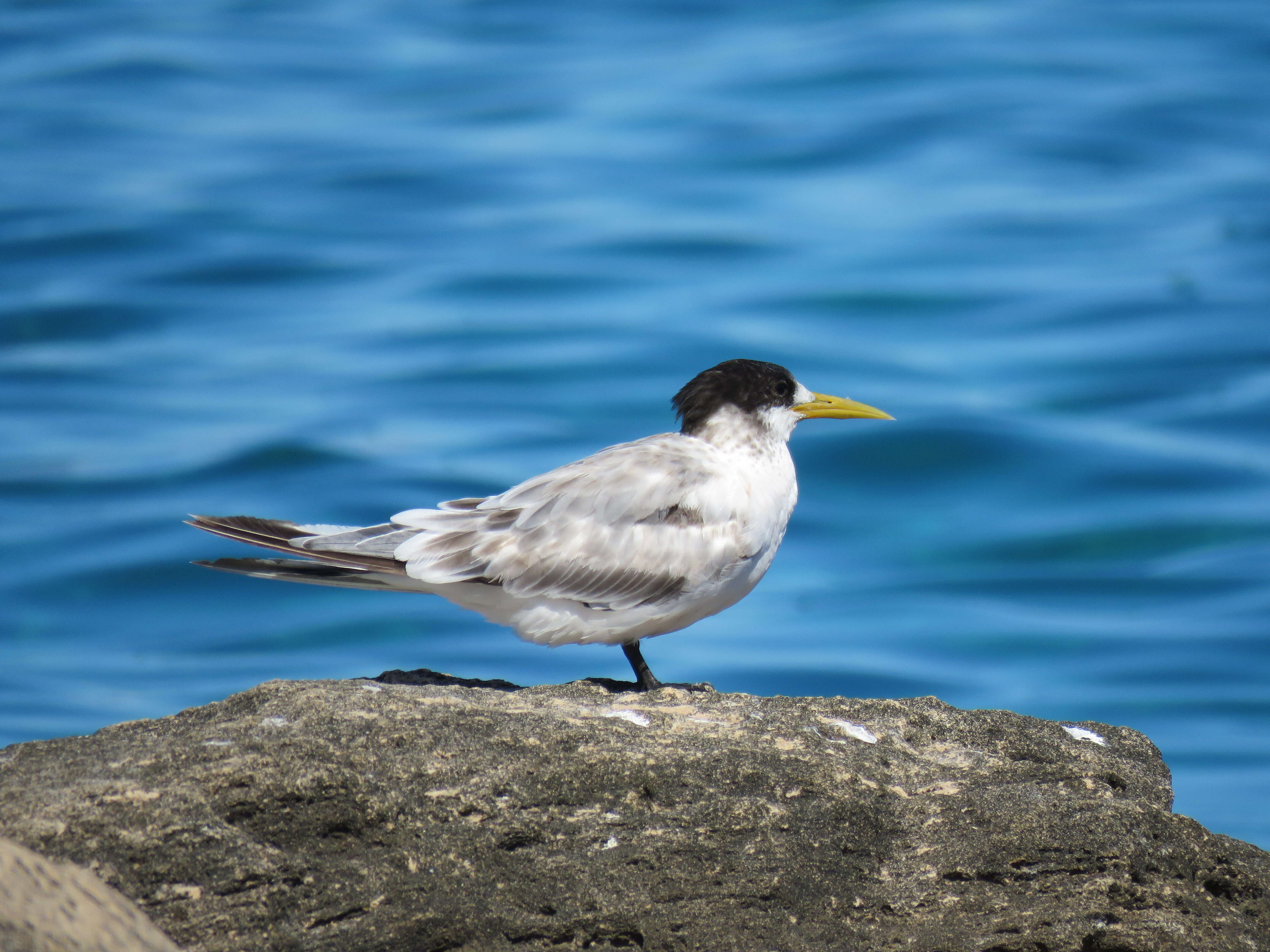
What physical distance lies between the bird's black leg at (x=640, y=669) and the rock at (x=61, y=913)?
2.51 m

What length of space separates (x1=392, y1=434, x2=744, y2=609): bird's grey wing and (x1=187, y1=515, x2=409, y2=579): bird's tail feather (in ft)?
0.30

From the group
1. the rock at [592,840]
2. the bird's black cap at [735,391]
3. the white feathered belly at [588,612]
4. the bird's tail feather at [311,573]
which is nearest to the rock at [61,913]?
the rock at [592,840]

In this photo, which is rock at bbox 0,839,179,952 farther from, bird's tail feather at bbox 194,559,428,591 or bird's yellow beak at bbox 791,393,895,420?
bird's yellow beak at bbox 791,393,895,420

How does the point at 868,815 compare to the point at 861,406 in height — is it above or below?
below

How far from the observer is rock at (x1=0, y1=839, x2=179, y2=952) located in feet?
9.76

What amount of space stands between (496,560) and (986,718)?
1990 mm

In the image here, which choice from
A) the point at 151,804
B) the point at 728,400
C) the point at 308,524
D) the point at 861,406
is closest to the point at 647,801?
the point at 151,804

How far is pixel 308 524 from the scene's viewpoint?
5.70 metres

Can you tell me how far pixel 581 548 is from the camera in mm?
5855

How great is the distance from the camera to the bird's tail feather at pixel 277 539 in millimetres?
5547

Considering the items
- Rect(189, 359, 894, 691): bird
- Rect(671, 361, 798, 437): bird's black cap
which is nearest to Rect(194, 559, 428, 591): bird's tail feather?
Rect(189, 359, 894, 691): bird

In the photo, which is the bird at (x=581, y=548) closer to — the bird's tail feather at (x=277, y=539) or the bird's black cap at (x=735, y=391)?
the bird's tail feather at (x=277, y=539)

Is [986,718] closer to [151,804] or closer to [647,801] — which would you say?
[647,801]

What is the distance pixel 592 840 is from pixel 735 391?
2.70 metres
